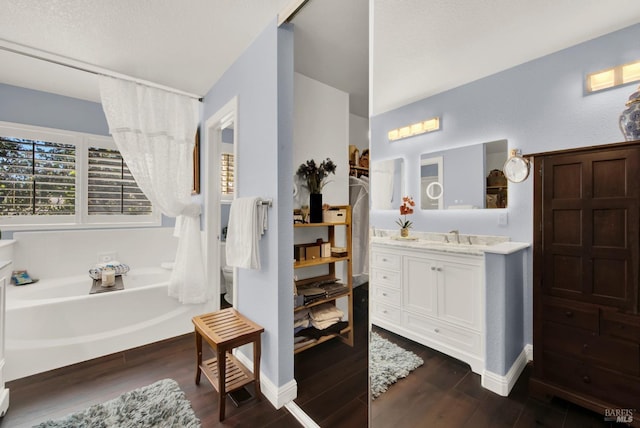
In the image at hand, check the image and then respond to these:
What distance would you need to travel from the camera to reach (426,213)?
0.56 meters

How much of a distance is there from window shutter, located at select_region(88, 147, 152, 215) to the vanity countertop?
3.17 meters

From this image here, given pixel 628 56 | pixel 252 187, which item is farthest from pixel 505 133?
pixel 252 187

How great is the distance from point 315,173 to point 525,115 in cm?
68

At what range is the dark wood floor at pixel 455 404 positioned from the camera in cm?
44

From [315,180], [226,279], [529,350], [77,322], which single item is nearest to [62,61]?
[77,322]

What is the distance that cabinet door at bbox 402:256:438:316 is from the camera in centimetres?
57

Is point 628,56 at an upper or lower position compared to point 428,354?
upper

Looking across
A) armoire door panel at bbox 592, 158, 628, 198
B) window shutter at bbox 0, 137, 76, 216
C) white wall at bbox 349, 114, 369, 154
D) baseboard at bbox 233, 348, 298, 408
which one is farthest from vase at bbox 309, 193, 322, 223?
window shutter at bbox 0, 137, 76, 216

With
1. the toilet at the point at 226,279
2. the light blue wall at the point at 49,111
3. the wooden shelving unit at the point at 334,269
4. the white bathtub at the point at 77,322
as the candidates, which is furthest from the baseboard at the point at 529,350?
the light blue wall at the point at 49,111

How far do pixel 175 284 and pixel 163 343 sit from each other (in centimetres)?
48

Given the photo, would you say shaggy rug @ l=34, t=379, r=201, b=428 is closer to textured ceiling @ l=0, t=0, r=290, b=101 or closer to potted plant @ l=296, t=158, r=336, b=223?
potted plant @ l=296, t=158, r=336, b=223

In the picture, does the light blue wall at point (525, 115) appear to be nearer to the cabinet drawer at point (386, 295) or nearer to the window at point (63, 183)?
the cabinet drawer at point (386, 295)

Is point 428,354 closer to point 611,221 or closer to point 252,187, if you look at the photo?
point 611,221

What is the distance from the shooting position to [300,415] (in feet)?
4.18
